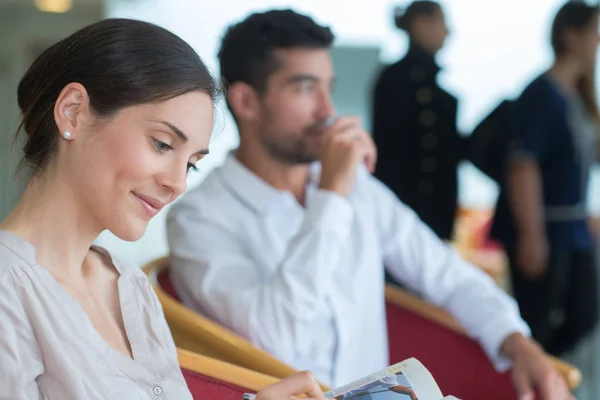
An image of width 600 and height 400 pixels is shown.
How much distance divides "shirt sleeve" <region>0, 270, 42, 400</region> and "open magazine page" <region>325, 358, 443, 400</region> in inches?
13.8

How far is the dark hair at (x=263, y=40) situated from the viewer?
1.66m

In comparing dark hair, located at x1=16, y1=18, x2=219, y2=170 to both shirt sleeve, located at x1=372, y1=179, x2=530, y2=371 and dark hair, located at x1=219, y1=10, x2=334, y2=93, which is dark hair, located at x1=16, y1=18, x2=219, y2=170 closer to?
dark hair, located at x1=219, y1=10, x2=334, y2=93

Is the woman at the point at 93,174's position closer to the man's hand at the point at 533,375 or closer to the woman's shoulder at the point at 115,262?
the woman's shoulder at the point at 115,262

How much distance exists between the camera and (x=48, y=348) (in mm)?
809

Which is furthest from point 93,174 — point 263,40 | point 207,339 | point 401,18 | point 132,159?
point 401,18

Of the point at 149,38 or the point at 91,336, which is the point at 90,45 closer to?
the point at 149,38

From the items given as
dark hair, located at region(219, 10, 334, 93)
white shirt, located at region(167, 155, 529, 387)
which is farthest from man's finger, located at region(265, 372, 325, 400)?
dark hair, located at region(219, 10, 334, 93)

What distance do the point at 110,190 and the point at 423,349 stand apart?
3.30 feet

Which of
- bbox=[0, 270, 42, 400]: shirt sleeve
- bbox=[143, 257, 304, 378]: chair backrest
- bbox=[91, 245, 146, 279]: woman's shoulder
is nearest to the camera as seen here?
bbox=[0, 270, 42, 400]: shirt sleeve

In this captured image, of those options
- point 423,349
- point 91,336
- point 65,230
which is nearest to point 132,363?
point 91,336

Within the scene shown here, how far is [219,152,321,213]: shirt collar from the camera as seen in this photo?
165 centimetres

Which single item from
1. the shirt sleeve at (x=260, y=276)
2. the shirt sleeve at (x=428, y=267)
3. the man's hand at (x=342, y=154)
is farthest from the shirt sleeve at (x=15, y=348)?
the shirt sleeve at (x=428, y=267)

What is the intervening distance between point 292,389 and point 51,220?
33 cm

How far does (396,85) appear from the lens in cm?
269
